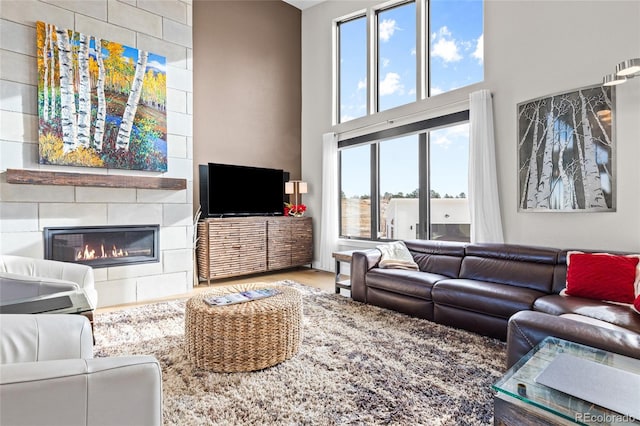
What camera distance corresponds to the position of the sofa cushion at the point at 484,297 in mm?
2594

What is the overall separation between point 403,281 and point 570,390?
206 cm

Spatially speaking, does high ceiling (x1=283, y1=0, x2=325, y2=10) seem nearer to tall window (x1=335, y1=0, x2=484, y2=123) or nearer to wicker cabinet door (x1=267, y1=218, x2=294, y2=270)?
tall window (x1=335, y1=0, x2=484, y2=123)

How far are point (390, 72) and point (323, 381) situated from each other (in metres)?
4.57

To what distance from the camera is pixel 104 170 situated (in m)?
3.77

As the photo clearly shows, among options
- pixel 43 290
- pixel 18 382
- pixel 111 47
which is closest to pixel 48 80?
pixel 111 47

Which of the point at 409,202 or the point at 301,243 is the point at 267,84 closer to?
the point at 301,243

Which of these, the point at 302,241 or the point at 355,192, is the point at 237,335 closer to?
the point at 302,241

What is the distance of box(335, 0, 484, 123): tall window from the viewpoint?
14.1ft

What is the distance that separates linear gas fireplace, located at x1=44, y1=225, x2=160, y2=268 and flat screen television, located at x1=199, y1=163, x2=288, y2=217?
945mm

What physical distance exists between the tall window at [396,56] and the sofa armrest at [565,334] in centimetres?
359

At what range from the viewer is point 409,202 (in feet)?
16.1

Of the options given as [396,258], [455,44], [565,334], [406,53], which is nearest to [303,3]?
[406,53]

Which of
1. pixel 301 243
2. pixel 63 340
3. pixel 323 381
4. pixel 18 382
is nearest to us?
pixel 18 382

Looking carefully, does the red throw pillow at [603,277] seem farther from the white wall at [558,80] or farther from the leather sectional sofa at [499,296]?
the white wall at [558,80]
